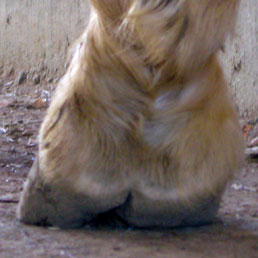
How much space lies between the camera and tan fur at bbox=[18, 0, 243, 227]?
80.3 inches

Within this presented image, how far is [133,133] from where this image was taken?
6.95 ft

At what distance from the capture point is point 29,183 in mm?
2279

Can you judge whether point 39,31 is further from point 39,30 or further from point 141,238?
point 141,238

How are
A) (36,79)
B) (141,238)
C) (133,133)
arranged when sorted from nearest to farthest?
(133,133) < (141,238) < (36,79)

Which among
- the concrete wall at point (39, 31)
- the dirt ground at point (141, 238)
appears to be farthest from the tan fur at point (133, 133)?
the concrete wall at point (39, 31)

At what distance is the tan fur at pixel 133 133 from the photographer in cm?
204

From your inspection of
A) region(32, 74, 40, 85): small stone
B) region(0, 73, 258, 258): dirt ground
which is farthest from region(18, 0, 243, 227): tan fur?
region(32, 74, 40, 85): small stone

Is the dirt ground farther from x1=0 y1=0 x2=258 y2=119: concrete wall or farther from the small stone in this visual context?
the small stone

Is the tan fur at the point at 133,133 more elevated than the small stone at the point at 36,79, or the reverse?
the tan fur at the point at 133,133

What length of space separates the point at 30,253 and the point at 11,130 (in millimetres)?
2083

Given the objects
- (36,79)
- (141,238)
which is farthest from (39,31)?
(141,238)

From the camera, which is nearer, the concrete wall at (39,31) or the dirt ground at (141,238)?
the dirt ground at (141,238)

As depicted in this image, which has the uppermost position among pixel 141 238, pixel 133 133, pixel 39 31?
pixel 39 31

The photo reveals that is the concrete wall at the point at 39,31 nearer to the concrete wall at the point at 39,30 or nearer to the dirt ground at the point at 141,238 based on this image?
the concrete wall at the point at 39,30
